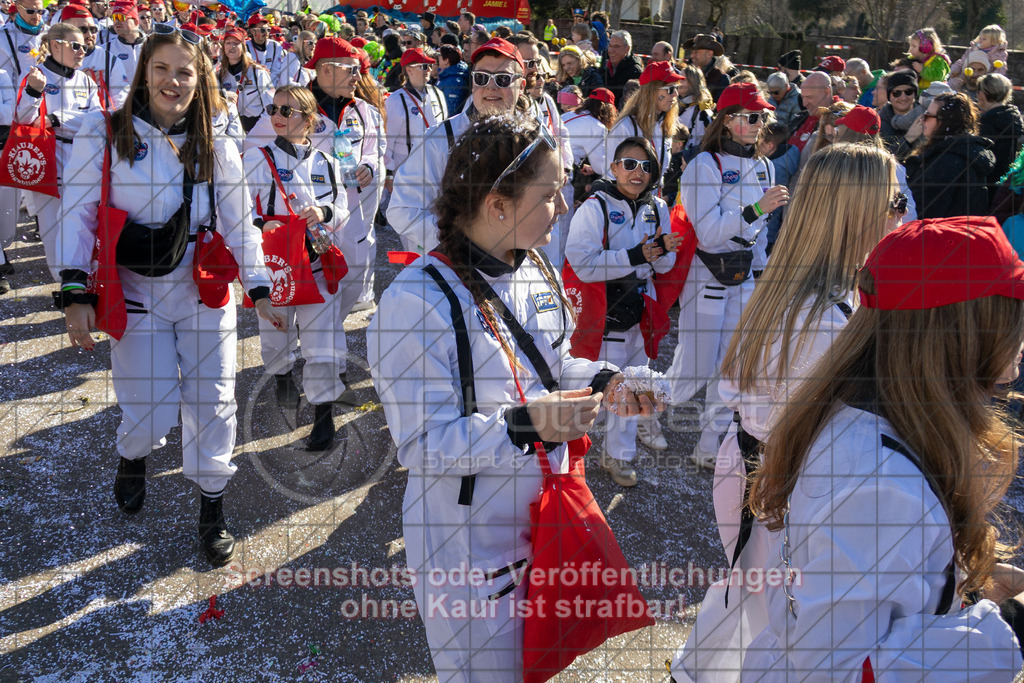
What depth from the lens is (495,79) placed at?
148 inches

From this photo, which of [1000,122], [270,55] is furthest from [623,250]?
[270,55]

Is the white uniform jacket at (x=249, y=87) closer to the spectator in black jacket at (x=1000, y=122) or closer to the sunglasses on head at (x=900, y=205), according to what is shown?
the spectator in black jacket at (x=1000, y=122)

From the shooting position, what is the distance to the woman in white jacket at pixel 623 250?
3.86m

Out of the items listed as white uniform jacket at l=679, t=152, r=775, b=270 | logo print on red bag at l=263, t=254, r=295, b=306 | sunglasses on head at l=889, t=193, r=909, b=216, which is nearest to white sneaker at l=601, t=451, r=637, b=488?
white uniform jacket at l=679, t=152, r=775, b=270

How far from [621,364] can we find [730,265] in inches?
30.4

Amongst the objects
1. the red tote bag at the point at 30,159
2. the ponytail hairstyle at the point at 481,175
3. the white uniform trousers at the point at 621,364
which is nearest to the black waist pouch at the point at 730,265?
the white uniform trousers at the point at 621,364

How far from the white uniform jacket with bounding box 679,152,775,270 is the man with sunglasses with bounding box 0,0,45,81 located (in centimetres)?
529

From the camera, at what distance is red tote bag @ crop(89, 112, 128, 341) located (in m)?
2.88

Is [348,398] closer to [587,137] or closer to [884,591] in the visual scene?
[587,137]

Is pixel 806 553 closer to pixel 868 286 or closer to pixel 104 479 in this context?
pixel 868 286

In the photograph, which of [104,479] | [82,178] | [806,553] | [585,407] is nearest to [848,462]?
[806,553]

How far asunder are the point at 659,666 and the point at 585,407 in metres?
1.61

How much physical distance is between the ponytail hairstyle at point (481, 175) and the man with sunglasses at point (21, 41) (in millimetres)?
5821

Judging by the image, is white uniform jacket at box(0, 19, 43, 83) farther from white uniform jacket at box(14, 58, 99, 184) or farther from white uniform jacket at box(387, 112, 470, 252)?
white uniform jacket at box(387, 112, 470, 252)
